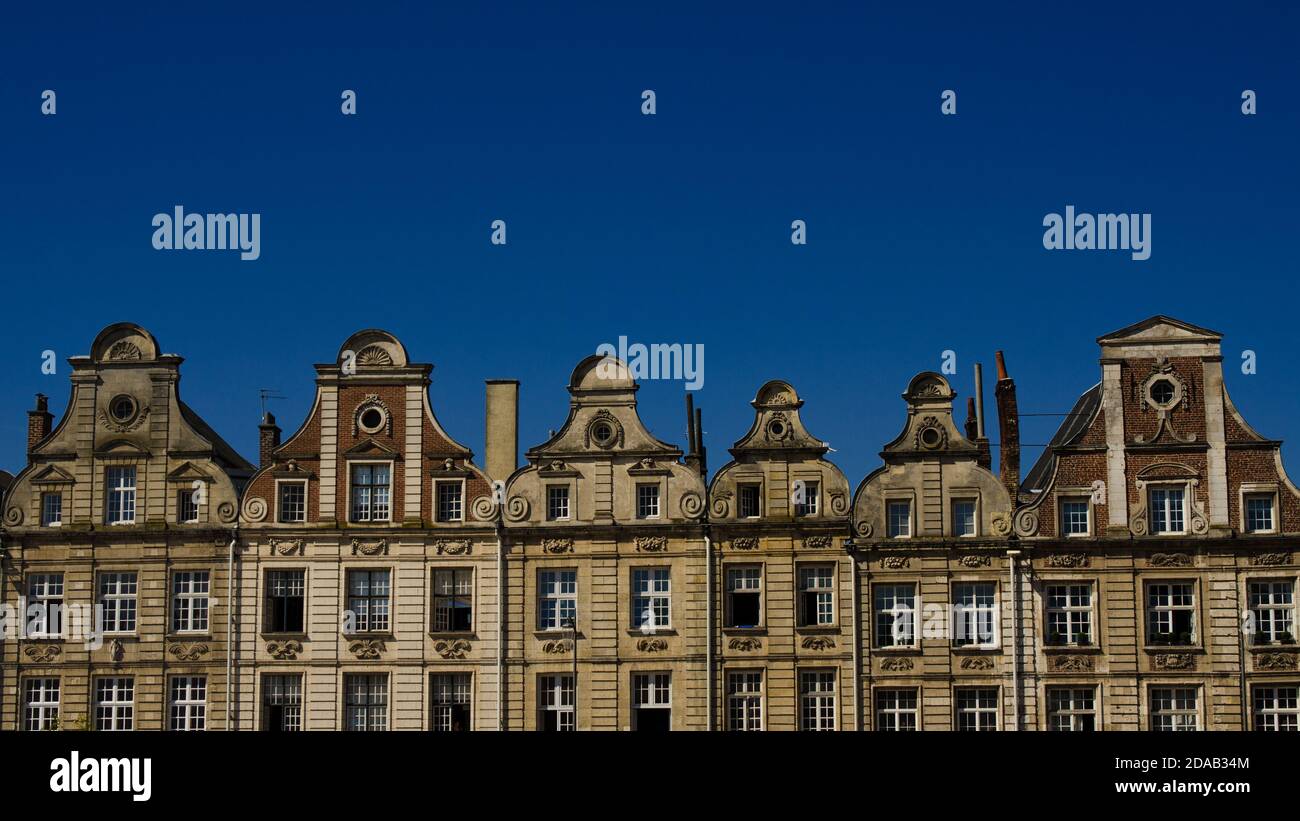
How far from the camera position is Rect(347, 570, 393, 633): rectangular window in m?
47.8

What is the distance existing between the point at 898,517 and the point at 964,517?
1.79 meters

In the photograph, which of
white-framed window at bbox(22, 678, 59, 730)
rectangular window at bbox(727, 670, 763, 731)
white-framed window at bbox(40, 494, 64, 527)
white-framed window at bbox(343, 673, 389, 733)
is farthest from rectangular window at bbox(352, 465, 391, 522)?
rectangular window at bbox(727, 670, 763, 731)

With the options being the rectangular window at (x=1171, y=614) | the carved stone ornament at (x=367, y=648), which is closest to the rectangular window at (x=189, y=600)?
the carved stone ornament at (x=367, y=648)

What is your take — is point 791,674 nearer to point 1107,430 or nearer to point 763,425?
point 763,425

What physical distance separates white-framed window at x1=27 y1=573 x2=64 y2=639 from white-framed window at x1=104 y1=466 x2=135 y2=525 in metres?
2.19

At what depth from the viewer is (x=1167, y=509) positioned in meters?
47.3

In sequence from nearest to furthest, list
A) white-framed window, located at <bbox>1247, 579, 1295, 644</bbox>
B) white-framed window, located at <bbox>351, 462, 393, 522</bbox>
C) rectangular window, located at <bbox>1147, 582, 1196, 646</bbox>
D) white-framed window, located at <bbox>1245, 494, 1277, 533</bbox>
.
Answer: white-framed window, located at <bbox>1247, 579, 1295, 644</bbox>, rectangular window, located at <bbox>1147, 582, 1196, 646</bbox>, white-framed window, located at <bbox>1245, 494, 1277, 533</bbox>, white-framed window, located at <bbox>351, 462, 393, 522</bbox>

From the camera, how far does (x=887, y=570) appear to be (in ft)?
155

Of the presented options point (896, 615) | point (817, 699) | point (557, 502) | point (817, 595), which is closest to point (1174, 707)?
point (896, 615)

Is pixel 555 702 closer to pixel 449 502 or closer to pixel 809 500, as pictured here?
pixel 449 502

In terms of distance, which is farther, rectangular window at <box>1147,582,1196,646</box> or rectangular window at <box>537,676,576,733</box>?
rectangular window at <box>537,676,576,733</box>

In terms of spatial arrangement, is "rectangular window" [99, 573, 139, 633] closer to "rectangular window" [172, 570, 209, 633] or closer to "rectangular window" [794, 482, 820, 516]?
"rectangular window" [172, 570, 209, 633]

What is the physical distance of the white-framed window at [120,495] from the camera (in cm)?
4872

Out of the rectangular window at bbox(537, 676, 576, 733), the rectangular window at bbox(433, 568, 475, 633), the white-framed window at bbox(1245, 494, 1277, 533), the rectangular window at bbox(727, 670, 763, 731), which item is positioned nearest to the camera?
the white-framed window at bbox(1245, 494, 1277, 533)
